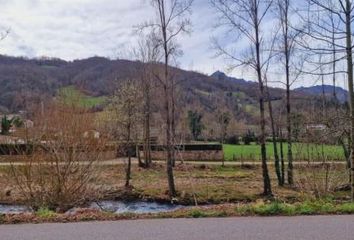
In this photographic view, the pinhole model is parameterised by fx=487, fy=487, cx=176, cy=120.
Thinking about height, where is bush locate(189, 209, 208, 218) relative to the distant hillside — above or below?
below

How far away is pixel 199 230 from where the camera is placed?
28.0 feet

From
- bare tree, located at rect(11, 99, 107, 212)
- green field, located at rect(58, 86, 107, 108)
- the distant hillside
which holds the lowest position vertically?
bare tree, located at rect(11, 99, 107, 212)

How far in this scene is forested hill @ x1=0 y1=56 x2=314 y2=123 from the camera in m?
47.4

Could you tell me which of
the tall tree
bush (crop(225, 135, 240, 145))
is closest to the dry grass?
bush (crop(225, 135, 240, 145))

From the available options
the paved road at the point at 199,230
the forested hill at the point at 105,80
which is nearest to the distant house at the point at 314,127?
the paved road at the point at 199,230

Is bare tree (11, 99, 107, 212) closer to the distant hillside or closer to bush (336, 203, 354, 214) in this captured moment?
bush (336, 203, 354, 214)

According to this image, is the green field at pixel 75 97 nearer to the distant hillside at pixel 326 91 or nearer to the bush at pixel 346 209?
the bush at pixel 346 209

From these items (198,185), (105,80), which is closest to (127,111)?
(198,185)

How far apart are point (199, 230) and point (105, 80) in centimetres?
5052

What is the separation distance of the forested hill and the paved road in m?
23.5

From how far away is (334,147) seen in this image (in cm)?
1752

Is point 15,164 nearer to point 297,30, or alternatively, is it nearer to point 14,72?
point 297,30

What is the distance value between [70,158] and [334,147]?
9.33 m

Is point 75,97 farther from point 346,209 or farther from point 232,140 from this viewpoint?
point 232,140
